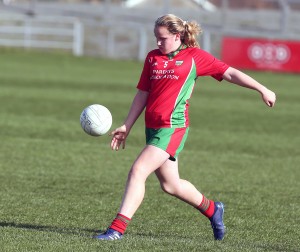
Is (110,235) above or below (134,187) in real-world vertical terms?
below

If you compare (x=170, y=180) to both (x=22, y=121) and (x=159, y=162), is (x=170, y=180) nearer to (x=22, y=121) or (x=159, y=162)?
(x=159, y=162)

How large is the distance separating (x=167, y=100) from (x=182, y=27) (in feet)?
2.01

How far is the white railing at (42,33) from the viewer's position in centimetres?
4534

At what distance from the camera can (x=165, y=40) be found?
721cm

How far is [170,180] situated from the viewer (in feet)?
24.1

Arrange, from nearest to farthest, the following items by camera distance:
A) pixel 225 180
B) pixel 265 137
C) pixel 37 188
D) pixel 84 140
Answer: pixel 37 188, pixel 225 180, pixel 84 140, pixel 265 137

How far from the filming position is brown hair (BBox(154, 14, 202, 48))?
281 inches

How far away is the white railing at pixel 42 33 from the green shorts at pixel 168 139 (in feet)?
124

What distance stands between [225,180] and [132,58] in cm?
3294

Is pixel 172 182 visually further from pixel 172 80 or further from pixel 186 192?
pixel 172 80

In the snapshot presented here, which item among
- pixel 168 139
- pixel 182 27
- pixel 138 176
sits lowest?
pixel 138 176

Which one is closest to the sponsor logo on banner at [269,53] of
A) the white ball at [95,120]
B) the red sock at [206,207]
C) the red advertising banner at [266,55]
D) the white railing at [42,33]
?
the red advertising banner at [266,55]

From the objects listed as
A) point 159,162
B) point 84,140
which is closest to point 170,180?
point 159,162

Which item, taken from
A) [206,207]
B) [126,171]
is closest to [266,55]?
[126,171]
